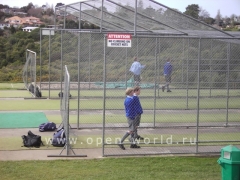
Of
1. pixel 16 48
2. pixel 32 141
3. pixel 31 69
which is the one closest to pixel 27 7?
pixel 16 48

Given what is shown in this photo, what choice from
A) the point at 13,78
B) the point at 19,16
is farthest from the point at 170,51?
the point at 19,16

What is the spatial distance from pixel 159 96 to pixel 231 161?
10799 millimetres

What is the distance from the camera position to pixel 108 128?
49.0 ft

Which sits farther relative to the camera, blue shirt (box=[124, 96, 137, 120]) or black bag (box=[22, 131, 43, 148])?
black bag (box=[22, 131, 43, 148])

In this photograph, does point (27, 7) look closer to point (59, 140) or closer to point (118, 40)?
point (59, 140)

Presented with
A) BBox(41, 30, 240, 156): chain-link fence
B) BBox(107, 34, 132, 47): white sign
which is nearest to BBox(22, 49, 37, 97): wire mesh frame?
BBox(41, 30, 240, 156): chain-link fence

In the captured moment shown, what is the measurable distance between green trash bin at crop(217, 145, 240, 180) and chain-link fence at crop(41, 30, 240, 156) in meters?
4.36

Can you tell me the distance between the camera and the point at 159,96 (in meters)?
17.6

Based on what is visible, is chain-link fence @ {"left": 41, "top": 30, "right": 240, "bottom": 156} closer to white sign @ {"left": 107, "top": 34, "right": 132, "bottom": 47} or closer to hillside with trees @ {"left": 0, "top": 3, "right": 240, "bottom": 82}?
white sign @ {"left": 107, "top": 34, "right": 132, "bottom": 47}

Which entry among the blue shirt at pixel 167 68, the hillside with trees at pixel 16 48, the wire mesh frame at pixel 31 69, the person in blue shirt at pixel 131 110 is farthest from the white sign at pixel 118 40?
the hillside with trees at pixel 16 48

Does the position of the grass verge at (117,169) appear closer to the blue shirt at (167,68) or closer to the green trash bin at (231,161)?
the green trash bin at (231,161)

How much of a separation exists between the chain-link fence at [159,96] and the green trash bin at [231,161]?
4.36 m

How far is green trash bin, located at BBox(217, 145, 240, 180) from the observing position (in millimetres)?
6812

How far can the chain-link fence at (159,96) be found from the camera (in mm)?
12594
